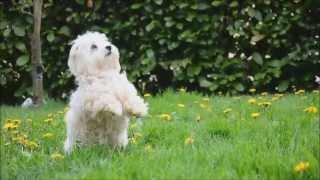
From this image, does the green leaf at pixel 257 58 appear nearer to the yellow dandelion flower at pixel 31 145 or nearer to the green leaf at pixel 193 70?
the green leaf at pixel 193 70

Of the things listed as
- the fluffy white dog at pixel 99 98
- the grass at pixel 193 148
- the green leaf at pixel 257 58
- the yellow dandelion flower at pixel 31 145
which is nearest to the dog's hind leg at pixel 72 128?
the fluffy white dog at pixel 99 98

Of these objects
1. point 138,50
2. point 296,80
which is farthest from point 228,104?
point 138,50

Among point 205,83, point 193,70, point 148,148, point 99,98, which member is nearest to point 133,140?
point 148,148

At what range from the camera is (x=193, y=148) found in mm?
4734

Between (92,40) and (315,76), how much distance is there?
16.0 ft

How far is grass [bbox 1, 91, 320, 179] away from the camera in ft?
13.2

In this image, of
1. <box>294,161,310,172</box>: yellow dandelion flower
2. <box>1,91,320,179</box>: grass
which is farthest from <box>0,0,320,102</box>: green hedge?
<box>294,161,310,172</box>: yellow dandelion flower

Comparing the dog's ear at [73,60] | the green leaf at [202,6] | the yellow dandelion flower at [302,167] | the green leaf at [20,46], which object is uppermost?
the green leaf at [202,6]

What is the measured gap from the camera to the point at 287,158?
4.15 metres

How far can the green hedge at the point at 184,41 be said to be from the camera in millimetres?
9289

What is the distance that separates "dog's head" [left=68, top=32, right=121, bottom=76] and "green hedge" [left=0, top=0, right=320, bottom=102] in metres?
4.44

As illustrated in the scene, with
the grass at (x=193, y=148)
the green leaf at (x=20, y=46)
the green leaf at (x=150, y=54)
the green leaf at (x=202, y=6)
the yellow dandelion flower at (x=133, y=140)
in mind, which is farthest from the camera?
the green leaf at (x=20, y=46)

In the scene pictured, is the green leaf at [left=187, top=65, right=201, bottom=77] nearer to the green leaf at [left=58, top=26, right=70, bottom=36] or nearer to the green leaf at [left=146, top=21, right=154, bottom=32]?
the green leaf at [left=146, top=21, right=154, bottom=32]

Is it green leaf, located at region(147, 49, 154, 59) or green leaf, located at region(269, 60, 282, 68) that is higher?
green leaf, located at region(147, 49, 154, 59)
